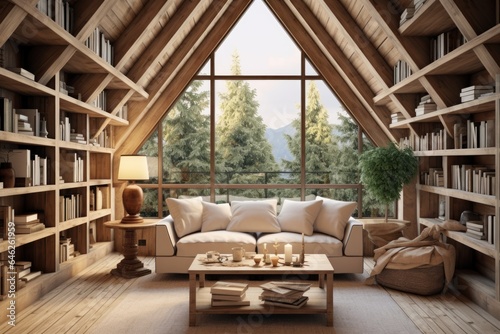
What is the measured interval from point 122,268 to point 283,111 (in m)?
3.47

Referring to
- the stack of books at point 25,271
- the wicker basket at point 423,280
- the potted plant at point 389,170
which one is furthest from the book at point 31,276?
the potted plant at point 389,170

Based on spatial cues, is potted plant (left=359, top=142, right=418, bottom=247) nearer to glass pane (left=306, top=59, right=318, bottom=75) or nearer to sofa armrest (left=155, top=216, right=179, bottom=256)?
glass pane (left=306, top=59, right=318, bottom=75)

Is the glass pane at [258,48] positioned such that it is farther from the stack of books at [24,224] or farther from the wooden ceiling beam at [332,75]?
the stack of books at [24,224]

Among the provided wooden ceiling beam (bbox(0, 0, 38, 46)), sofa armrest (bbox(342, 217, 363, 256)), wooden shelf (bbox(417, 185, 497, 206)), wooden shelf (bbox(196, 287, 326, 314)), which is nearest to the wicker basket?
sofa armrest (bbox(342, 217, 363, 256))

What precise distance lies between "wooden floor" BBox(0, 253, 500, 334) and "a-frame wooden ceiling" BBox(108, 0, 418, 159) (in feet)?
7.98

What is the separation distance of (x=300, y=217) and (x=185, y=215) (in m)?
1.39

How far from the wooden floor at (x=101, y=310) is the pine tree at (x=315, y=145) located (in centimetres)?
263

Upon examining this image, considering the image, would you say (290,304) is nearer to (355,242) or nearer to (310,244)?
(310,244)

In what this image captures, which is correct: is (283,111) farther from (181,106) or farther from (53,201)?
(53,201)

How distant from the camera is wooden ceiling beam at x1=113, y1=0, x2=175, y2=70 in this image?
5371 millimetres

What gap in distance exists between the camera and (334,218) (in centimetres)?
555

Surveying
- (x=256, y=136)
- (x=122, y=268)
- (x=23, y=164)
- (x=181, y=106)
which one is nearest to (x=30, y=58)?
(x=23, y=164)

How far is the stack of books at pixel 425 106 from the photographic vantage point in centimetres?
542

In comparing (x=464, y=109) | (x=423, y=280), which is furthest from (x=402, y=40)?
(x=423, y=280)
